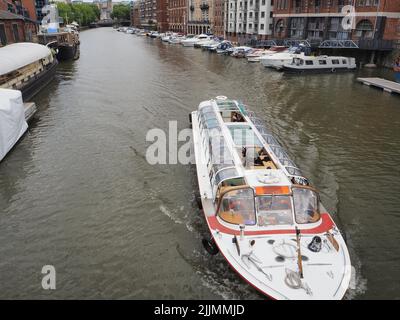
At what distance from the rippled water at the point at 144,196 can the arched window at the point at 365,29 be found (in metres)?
23.0

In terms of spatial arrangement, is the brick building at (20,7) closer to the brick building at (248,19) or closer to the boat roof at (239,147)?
the brick building at (248,19)

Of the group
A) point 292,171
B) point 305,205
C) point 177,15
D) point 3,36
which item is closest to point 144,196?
point 292,171

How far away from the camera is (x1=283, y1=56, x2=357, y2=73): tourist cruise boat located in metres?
47.1

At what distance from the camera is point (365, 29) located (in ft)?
176

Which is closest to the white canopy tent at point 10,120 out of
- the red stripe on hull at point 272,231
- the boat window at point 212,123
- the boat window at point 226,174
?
the boat window at point 212,123

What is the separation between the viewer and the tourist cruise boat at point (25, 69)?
30.1 meters

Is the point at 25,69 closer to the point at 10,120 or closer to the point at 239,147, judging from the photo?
the point at 10,120

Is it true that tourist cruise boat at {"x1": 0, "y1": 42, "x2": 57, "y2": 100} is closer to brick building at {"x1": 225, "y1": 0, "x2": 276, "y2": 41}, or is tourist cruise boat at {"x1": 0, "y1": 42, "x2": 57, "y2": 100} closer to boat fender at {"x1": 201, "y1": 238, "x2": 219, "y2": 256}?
boat fender at {"x1": 201, "y1": 238, "x2": 219, "y2": 256}

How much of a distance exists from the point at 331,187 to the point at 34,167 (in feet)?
51.1

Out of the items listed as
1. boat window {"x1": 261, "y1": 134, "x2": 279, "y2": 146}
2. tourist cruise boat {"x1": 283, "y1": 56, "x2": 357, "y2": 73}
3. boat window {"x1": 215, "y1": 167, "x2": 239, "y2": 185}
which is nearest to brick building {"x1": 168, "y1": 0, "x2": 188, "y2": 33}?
tourist cruise boat {"x1": 283, "y1": 56, "x2": 357, "y2": 73}

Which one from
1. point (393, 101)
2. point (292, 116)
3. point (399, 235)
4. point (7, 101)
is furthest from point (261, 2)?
point (399, 235)

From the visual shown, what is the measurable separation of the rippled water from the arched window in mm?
22979

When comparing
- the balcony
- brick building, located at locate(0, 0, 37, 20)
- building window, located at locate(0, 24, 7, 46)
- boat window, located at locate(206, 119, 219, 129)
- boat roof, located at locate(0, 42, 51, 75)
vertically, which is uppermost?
the balcony

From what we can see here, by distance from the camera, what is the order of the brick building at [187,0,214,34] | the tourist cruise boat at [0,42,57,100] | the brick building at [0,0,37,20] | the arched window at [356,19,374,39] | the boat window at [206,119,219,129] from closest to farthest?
1. the boat window at [206,119,219,129]
2. the tourist cruise boat at [0,42,57,100]
3. the arched window at [356,19,374,39]
4. the brick building at [0,0,37,20]
5. the brick building at [187,0,214,34]
